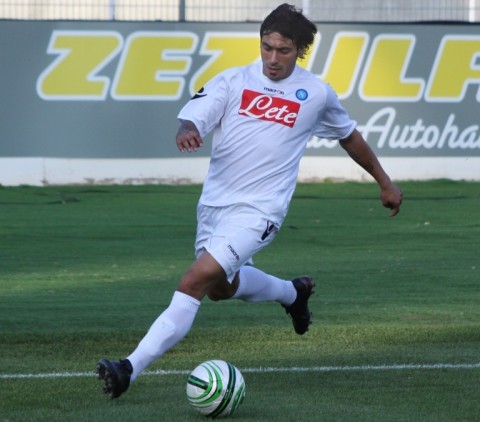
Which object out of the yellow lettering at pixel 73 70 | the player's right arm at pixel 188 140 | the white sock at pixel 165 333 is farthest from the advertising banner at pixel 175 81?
the player's right arm at pixel 188 140

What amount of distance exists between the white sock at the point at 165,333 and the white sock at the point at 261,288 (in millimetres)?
1058

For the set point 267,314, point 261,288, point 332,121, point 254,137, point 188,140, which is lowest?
point 267,314

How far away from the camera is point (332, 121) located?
23.6 feet

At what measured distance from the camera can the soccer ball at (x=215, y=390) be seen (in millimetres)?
6031

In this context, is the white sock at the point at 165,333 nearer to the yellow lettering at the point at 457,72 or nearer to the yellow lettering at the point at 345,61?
the yellow lettering at the point at 345,61

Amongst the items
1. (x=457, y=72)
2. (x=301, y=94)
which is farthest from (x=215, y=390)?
(x=457, y=72)

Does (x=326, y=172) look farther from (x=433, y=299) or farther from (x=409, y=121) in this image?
(x=433, y=299)

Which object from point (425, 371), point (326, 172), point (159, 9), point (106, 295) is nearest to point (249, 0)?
point (159, 9)

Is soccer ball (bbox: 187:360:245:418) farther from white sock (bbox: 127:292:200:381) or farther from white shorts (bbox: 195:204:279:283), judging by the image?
white shorts (bbox: 195:204:279:283)

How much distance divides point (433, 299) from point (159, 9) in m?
12.0

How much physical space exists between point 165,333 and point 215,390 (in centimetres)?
47

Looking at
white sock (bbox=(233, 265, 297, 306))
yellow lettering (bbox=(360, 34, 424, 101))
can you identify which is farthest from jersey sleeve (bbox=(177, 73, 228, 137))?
yellow lettering (bbox=(360, 34, 424, 101))

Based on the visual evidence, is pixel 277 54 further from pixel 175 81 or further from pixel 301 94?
pixel 175 81

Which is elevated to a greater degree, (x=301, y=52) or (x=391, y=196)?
Answer: (x=301, y=52)
